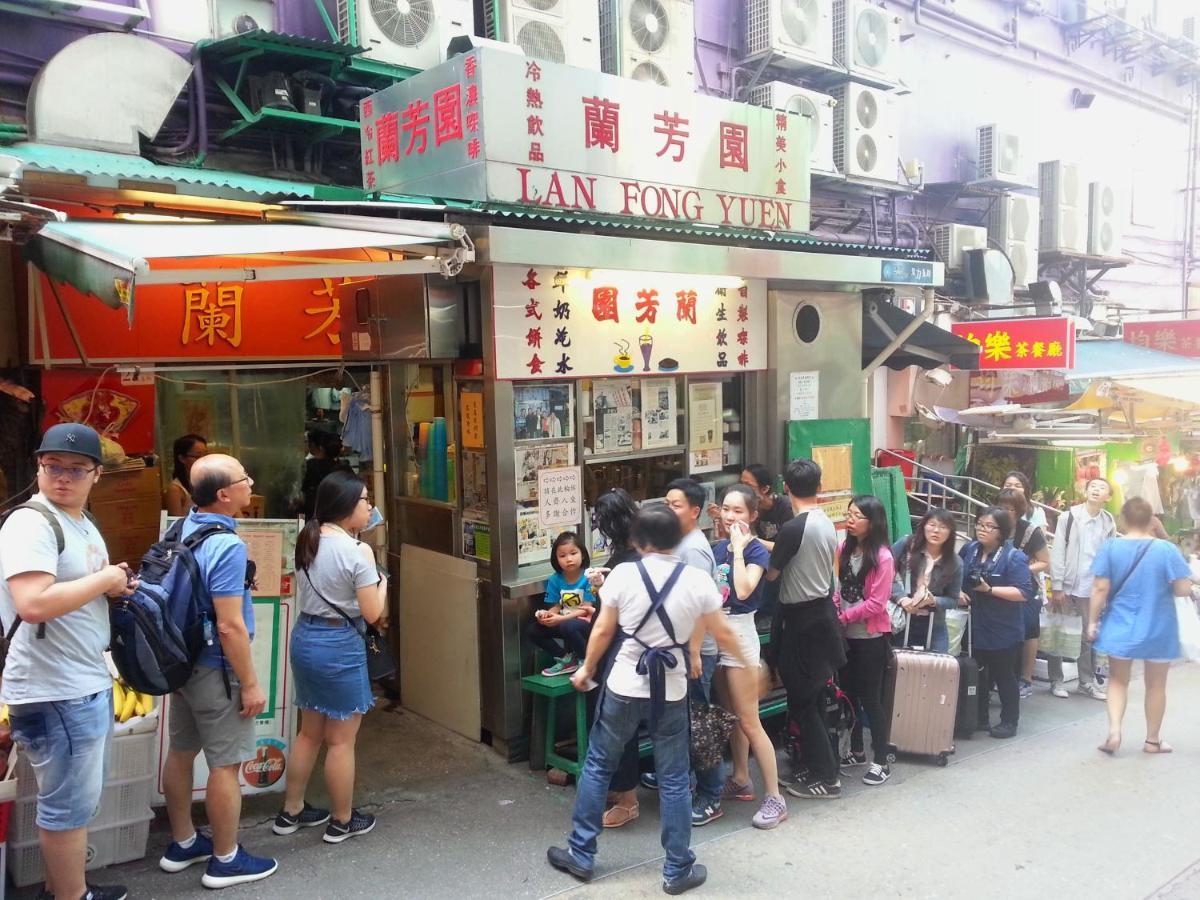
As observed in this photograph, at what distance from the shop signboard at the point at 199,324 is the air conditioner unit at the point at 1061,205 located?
12129 mm

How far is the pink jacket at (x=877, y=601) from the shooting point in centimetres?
545

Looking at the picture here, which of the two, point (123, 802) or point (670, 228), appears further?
point (670, 228)

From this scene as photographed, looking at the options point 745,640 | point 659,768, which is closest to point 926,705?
point 745,640

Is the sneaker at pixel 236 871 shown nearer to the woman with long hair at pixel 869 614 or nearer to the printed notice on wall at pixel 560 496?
the printed notice on wall at pixel 560 496

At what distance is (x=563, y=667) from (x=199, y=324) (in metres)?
4.03

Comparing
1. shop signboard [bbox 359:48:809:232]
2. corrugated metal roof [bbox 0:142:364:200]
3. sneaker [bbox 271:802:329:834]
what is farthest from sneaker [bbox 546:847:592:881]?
corrugated metal roof [bbox 0:142:364:200]

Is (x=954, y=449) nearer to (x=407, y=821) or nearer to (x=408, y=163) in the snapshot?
(x=408, y=163)

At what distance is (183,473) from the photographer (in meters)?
6.71

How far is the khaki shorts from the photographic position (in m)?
4.03

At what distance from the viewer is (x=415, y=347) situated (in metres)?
5.88

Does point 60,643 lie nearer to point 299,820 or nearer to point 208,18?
point 299,820

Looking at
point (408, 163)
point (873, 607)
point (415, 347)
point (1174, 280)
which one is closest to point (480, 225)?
point (415, 347)

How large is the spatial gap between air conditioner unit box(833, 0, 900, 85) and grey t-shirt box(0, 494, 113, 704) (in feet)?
35.5

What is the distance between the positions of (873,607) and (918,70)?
1047cm
